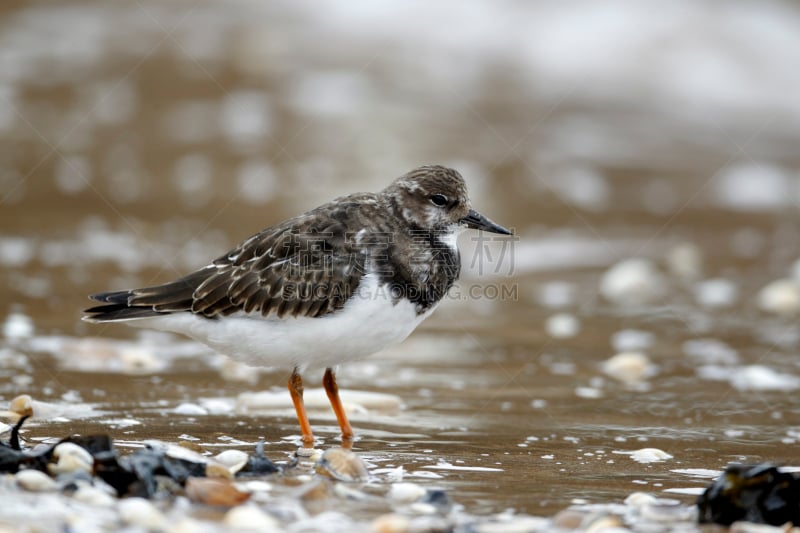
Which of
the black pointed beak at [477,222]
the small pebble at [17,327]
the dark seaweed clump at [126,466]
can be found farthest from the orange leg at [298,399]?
the small pebble at [17,327]

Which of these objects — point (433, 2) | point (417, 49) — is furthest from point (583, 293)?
point (433, 2)

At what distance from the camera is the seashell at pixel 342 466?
3.56 meters

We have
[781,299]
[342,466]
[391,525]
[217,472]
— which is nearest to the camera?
[391,525]

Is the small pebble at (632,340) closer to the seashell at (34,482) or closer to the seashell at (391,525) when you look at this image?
the seashell at (391,525)

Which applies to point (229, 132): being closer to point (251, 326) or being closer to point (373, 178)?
point (373, 178)

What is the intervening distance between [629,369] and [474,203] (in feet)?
11.5

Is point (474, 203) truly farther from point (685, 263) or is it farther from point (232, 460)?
point (232, 460)

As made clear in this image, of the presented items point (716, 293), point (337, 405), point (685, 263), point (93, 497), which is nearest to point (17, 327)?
point (337, 405)

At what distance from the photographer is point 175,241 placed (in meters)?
7.98

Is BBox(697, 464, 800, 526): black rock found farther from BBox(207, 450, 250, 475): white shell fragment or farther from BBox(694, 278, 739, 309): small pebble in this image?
BBox(694, 278, 739, 309): small pebble

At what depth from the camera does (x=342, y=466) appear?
3.58m

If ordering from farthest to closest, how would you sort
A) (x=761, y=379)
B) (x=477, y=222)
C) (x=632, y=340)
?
(x=632, y=340)
(x=761, y=379)
(x=477, y=222)

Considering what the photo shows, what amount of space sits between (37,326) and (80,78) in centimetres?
518

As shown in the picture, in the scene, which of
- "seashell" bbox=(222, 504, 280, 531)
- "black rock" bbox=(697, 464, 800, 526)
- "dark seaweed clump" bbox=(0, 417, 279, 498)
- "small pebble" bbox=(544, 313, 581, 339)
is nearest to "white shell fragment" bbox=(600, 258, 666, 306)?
"small pebble" bbox=(544, 313, 581, 339)
